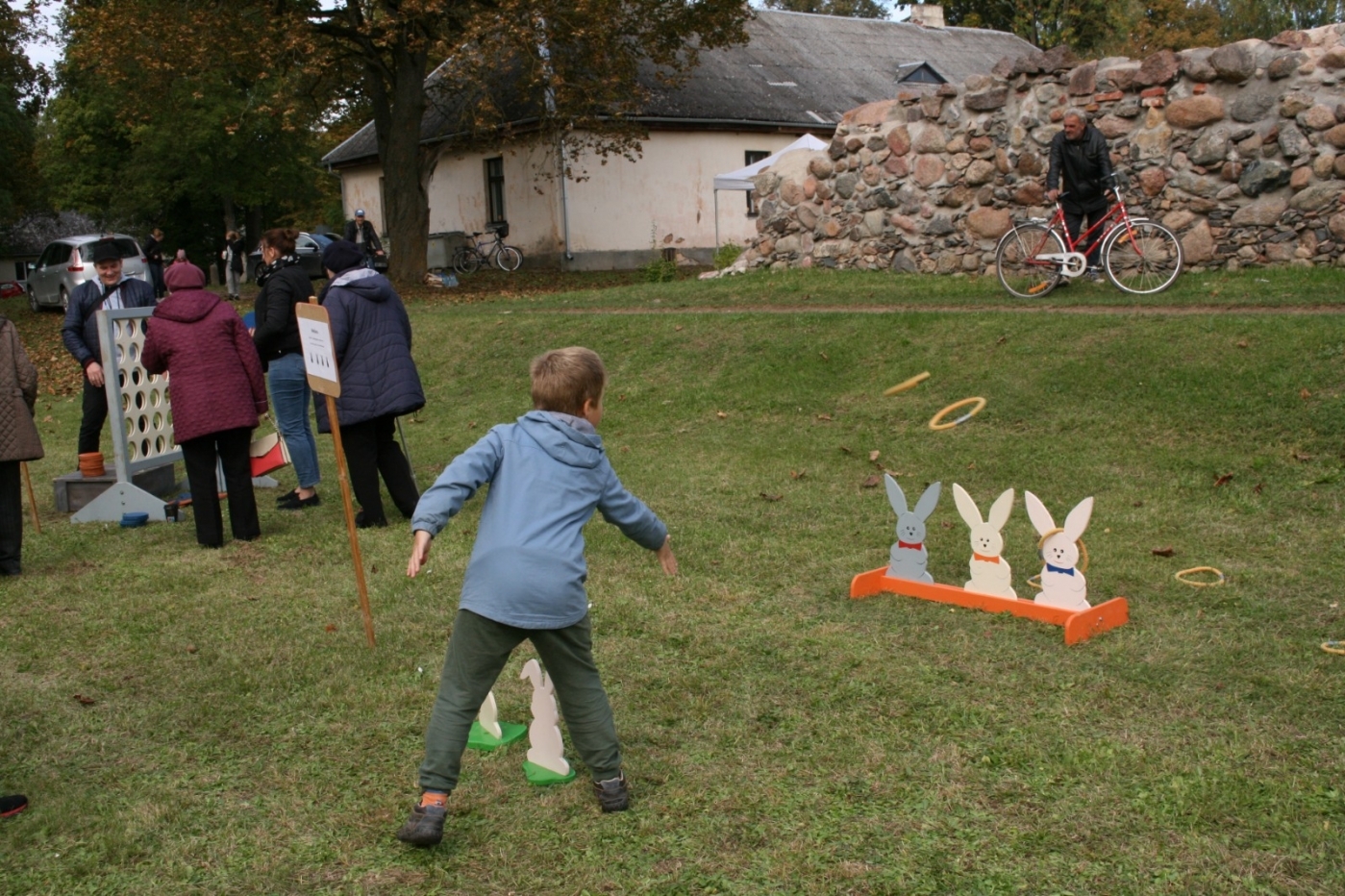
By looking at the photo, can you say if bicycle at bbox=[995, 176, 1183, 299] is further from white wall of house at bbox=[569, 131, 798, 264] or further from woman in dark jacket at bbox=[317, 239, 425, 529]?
white wall of house at bbox=[569, 131, 798, 264]

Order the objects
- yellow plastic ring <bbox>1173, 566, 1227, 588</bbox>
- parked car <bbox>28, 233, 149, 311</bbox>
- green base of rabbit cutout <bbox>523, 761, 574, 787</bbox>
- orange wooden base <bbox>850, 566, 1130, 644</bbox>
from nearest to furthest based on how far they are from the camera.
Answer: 1. green base of rabbit cutout <bbox>523, 761, 574, 787</bbox>
2. orange wooden base <bbox>850, 566, 1130, 644</bbox>
3. yellow plastic ring <bbox>1173, 566, 1227, 588</bbox>
4. parked car <bbox>28, 233, 149, 311</bbox>

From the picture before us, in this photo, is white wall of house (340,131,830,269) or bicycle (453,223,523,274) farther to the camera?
bicycle (453,223,523,274)

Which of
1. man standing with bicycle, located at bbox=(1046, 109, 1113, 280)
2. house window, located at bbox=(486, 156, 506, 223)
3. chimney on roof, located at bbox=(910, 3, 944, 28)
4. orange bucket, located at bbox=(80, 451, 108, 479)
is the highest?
chimney on roof, located at bbox=(910, 3, 944, 28)

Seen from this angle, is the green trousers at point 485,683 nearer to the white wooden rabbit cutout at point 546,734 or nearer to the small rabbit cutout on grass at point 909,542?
the white wooden rabbit cutout at point 546,734

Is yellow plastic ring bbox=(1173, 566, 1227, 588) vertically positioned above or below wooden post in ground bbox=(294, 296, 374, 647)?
below

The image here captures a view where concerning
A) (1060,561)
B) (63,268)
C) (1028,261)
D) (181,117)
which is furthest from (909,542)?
(181,117)

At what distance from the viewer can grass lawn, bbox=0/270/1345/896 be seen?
3701mm

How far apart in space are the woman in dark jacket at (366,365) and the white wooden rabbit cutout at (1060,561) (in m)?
4.11

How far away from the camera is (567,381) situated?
3.91m

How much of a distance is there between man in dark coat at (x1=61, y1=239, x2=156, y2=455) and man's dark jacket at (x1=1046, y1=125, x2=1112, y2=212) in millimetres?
8633

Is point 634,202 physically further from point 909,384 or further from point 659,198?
point 909,384

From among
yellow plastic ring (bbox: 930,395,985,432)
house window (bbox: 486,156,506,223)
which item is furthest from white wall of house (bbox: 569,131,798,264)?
yellow plastic ring (bbox: 930,395,985,432)

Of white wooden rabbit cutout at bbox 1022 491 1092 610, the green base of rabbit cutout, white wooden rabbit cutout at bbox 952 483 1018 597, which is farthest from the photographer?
white wooden rabbit cutout at bbox 952 483 1018 597

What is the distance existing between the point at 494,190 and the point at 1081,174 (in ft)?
72.9
